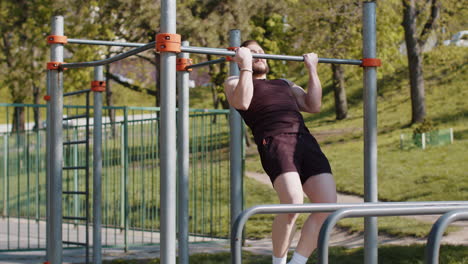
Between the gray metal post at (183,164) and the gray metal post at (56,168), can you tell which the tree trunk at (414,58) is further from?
the gray metal post at (56,168)

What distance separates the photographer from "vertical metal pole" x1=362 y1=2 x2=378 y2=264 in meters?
4.96

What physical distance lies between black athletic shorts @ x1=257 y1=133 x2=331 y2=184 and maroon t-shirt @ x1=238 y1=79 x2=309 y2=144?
0.17ft

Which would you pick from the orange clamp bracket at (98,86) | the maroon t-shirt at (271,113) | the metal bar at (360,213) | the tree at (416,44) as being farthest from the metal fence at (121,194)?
the metal bar at (360,213)

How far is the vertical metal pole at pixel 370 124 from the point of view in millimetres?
4965

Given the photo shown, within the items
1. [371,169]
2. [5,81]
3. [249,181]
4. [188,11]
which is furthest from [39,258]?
[5,81]

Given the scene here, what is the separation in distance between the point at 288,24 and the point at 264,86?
18185 mm

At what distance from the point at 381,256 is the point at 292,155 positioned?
3719mm

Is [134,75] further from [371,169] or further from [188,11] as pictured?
[371,169]

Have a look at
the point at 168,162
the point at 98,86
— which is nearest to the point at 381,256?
the point at 98,86

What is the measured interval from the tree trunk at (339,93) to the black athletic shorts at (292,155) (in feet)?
55.5

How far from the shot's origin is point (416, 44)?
19156 mm

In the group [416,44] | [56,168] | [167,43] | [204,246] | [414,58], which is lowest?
[204,246]

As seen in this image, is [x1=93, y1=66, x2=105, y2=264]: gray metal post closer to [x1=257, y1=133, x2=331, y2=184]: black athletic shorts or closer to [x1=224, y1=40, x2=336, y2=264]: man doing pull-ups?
[x1=224, y1=40, x2=336, y2=264]: man doing pull-ups

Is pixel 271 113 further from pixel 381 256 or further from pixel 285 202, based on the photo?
pixel 381 256
